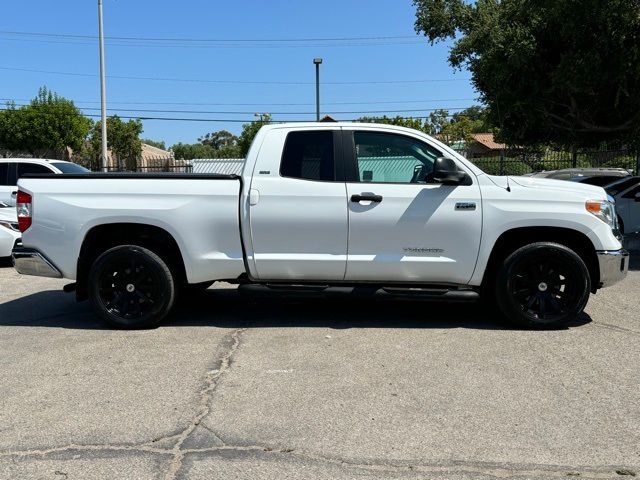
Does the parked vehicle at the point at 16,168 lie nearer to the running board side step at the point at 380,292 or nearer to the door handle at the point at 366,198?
the running board side step at the point at 380,292

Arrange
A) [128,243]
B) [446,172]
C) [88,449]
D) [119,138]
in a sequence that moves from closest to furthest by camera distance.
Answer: [88,449], [446,172], [128,243], [119,138]

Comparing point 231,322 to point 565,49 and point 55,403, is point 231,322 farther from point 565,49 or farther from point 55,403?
point 565,49

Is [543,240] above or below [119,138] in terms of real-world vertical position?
below

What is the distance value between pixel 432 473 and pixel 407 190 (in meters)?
3.08

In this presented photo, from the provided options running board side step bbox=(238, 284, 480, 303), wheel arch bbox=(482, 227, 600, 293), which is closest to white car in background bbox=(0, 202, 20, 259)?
running board side step bbox=(238, 284, 480, 303)

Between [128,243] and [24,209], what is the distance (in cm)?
105

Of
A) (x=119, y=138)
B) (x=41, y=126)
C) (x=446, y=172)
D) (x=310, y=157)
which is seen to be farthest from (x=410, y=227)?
(x=119, y=138)

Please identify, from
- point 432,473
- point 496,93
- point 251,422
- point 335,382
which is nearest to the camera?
point 432,473

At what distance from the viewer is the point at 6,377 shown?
4.88 metres

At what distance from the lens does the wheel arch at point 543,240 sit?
6.02 metres

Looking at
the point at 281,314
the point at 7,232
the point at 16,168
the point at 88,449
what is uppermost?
the point at 16,168

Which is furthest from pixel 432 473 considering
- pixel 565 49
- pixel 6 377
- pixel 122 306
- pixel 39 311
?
pixel 565 49

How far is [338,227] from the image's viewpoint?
5.92 m

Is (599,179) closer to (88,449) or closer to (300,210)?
(300,210)
